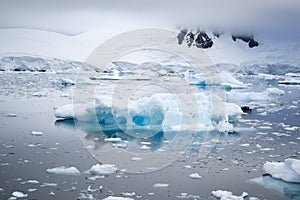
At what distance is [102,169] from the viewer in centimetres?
573

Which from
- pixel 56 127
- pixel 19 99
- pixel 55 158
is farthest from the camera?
pixel 19 99

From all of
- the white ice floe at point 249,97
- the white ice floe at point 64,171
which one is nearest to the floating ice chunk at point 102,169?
the white ice floe at point 64,171

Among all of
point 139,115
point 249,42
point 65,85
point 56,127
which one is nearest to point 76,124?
point 56,127

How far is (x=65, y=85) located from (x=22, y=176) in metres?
19.2

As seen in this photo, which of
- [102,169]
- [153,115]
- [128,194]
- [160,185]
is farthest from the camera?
[153,115]

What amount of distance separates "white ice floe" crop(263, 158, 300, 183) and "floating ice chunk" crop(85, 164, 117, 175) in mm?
2363

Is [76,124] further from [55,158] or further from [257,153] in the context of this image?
[257,153]

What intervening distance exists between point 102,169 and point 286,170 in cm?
275

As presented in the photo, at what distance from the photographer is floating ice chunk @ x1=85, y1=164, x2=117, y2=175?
221 inches

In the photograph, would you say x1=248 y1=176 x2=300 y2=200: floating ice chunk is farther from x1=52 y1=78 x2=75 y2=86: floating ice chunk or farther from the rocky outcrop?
the rocky outcrop

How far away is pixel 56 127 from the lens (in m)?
9.10

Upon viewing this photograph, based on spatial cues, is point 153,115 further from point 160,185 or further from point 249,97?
point 249,97

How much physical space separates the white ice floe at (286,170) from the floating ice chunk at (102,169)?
2.36 metres

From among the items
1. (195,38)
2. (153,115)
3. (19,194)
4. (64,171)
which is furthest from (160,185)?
(195,38)
